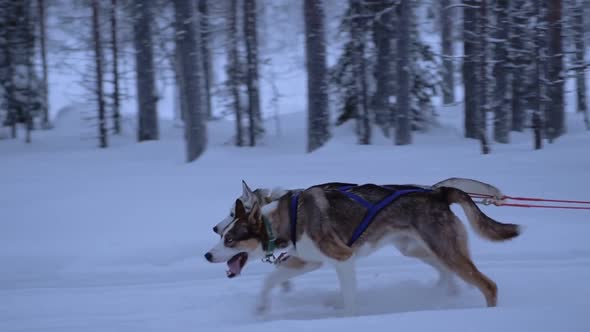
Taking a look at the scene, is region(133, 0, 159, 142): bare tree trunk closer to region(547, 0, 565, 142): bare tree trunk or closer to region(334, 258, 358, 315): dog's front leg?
region(547, 0, 565, 142): bare tree trunk

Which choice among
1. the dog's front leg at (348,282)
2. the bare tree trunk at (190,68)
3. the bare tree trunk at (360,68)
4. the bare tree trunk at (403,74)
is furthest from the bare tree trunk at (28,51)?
the dog's front leg at (348,282)

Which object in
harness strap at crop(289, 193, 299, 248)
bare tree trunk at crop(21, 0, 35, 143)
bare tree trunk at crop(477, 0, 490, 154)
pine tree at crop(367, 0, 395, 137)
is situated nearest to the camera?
harness strap at crop(289, 193, 299, 248)

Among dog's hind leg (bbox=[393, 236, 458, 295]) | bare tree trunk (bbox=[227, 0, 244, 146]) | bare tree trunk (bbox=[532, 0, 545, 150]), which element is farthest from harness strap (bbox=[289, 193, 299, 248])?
bare tree trunk (bbox=[227, 0, 244, 146])

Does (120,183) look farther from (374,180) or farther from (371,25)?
(371,25)

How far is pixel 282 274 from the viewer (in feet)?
17.8

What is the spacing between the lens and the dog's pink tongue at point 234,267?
16.8 feet

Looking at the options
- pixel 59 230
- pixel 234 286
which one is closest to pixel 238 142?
pixel 59 230

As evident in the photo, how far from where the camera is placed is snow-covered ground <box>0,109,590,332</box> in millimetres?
4922

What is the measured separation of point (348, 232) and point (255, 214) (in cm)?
91

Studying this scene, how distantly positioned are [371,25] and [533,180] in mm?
9030

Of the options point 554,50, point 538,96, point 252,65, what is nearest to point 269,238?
point 538,96

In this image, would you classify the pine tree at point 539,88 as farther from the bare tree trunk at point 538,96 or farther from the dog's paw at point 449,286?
the dog's paw at point 449,286

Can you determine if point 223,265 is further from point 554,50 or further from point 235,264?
point 554,50

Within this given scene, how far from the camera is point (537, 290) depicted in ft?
18.3
